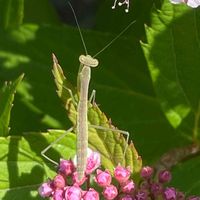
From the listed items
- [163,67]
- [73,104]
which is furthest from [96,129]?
[163,67]

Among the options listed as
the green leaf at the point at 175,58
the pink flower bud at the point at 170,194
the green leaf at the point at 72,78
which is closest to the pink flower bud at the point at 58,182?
the pink flower bud at the point at 170,194

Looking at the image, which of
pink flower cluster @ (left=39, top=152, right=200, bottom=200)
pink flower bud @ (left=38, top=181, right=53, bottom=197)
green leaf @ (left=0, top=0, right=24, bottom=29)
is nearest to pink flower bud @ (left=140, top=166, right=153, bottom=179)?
pink flower cluster @ (left=39, top=152, right=200, bottom=200)

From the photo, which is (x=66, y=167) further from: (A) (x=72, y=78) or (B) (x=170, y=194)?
(A) (x=72, y=78)

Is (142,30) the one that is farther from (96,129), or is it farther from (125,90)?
(96,129)

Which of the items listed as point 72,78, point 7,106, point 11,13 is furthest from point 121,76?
point 7,106

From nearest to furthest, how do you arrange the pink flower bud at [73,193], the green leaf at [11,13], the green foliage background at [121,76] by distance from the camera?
the pink flower bud at [73,193], the green foliage background at [121,76], the green leaf at [11,13]

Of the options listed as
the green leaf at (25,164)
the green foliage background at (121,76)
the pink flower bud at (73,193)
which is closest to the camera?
the pink flower bud at (73,193)

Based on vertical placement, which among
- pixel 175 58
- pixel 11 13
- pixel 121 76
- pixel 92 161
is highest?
pixel 11 13

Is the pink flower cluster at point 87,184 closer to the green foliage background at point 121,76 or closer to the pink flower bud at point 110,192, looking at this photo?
the pink flower bud at point 110,192

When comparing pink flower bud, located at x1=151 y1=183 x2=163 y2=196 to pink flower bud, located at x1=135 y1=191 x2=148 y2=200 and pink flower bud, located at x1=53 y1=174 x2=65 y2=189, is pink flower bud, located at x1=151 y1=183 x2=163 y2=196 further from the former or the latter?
pink flower bud, located at x1=53 y1=174 x2=65 y2=189
